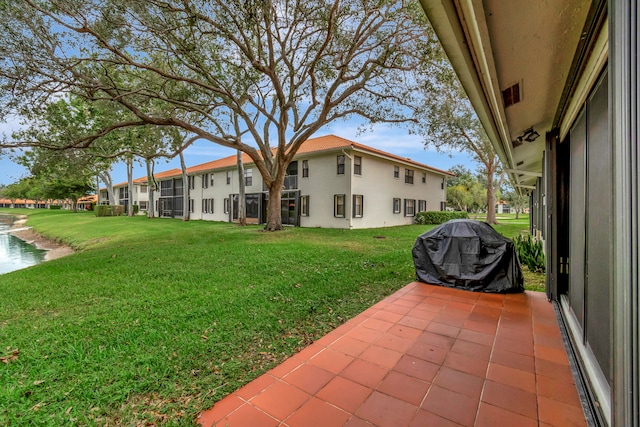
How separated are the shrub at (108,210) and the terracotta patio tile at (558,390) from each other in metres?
38.4

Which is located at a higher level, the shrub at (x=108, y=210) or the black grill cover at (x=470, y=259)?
the shrub at (x=108, y=210)

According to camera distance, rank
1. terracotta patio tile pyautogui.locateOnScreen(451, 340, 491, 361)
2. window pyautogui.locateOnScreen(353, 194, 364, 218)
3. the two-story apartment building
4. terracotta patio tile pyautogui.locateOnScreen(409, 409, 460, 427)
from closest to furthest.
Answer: terracotta patio tile pyautogui.locateOnScreen(409, 409, 460, 427), terracotta patio tile pyautogui.locateOnScreen(451, 340, 491, 361), window pyautogui.locateOnScreen(353, 194, 364, 218), the two-story apartment building

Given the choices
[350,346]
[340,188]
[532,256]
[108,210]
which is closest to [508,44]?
[350,346]

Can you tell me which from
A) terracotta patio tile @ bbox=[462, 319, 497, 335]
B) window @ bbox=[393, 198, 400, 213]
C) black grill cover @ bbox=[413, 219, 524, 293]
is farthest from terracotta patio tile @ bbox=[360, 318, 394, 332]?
window @ bbox=[393, 198, 400, 213]

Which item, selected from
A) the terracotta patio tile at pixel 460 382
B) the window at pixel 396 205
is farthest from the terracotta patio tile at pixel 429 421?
the window at pixel 396 205

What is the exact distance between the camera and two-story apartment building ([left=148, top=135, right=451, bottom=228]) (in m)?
16.3

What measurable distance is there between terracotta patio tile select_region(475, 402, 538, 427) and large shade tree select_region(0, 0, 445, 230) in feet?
25.4

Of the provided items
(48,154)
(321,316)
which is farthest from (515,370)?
(48,154)

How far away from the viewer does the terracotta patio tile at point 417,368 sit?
2.64m

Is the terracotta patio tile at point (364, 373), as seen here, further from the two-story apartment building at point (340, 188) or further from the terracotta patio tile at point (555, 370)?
the two-story apartment building at point (340, 188)

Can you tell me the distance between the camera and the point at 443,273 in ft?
17.7

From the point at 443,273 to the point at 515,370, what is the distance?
2.72 m

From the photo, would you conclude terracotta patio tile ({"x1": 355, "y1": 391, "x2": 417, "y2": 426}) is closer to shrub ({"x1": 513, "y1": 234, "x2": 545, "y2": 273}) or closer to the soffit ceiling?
the soffit ceiling

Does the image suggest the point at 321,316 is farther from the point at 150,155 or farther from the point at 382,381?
the point at 150,155
